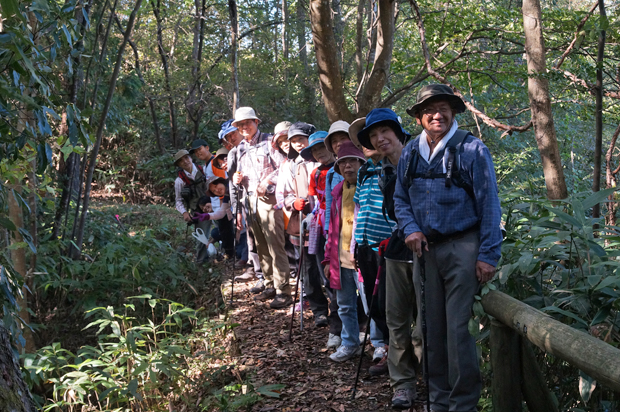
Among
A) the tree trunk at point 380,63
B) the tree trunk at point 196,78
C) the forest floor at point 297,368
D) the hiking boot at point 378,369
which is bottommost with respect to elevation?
the forest floor at point 297,368

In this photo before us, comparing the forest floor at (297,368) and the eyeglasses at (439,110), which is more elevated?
the eyeglasses at (439,110)

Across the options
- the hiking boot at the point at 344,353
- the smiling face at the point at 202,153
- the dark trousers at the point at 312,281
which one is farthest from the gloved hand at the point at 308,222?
the smiling face at the point at 202,153

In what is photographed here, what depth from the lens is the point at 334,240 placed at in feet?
17.1

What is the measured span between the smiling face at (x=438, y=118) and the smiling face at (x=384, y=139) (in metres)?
0.59

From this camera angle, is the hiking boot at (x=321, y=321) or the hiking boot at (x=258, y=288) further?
the hiking boot at (x=258, y=288)

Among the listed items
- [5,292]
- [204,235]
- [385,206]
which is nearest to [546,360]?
[385,206]

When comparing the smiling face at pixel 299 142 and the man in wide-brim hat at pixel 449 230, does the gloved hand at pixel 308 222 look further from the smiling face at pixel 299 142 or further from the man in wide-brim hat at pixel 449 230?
the man in wide-brim hat at pixel 449 230

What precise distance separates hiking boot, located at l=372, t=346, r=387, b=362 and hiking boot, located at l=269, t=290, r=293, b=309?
7.70ft

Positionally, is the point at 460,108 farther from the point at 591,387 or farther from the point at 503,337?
the point at 591,387

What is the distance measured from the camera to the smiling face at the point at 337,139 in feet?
17.3

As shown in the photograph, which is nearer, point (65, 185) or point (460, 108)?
point (460, 108)

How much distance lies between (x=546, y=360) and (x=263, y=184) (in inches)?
172

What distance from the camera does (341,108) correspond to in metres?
7.86

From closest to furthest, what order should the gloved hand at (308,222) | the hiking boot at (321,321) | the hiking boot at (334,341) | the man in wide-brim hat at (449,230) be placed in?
the man in wide-brim hat at (449,230) < the hiking boot at (334,341) < the gloved hand at (308,222) < the hiking boot at (321,321)
